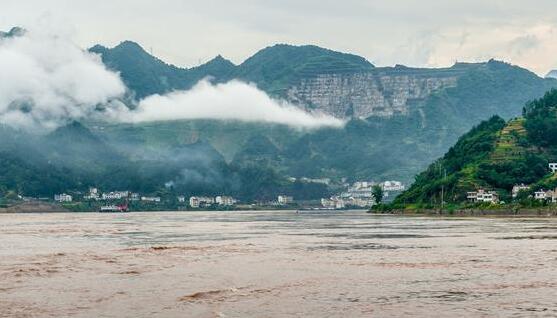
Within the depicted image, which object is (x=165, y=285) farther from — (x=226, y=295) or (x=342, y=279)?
(x=342, y=279)

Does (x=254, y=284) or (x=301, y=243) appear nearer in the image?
(x=254, y=284)

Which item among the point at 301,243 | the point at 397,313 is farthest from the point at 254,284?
the point at 301,243

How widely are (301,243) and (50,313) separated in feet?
197

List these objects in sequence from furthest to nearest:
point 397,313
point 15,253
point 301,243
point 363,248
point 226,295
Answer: point 301,243, point 363,248, point 15,253, point 226,295, point 397,313

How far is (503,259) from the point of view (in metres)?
69.9

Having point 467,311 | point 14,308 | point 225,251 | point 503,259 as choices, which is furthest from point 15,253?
point 467,311

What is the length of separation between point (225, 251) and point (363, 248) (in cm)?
1587

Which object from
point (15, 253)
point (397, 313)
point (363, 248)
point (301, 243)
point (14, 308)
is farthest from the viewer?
point (301, 243)

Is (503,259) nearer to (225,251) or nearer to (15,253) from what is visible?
(225,251)

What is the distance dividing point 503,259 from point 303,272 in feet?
66.2

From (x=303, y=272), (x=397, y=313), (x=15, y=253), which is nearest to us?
(x=397, y=313)

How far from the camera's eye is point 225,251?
84.7m

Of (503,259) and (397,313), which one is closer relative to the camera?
(397,313)

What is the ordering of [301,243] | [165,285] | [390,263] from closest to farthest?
[165,285] → [390,263] → [301,243]
